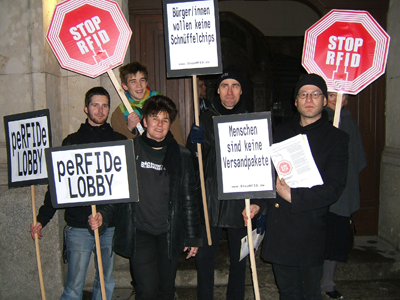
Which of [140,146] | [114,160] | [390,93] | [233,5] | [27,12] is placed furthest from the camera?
[233,5]

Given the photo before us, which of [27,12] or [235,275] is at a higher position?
[27,12]

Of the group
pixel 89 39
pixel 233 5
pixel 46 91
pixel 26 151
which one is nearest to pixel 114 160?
pixel 26 151

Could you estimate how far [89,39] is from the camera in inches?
120

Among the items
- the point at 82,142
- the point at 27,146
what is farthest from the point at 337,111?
the point at 27,146

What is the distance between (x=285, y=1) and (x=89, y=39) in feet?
31.7

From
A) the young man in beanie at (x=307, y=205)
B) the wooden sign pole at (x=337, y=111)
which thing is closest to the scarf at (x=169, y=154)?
the young man in beanie at (x=307, y=205)

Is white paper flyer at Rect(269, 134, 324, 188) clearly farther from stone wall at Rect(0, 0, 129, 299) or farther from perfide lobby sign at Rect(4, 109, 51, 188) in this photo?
stone wall at Rect(0, 0, 129, 299)

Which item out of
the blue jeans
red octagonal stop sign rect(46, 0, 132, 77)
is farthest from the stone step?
red octagonal stop sign rect(46, 0, 132, 77)

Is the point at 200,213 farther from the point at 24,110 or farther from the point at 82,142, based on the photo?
the point at 24,110

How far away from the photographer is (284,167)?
2303 millimetres

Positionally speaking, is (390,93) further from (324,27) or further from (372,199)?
(324,27)

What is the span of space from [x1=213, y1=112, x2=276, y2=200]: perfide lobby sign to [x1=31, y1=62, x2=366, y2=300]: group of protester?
17 cm

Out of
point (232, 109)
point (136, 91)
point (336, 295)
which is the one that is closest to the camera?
point (232, 109)

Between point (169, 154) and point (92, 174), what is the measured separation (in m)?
0.57
